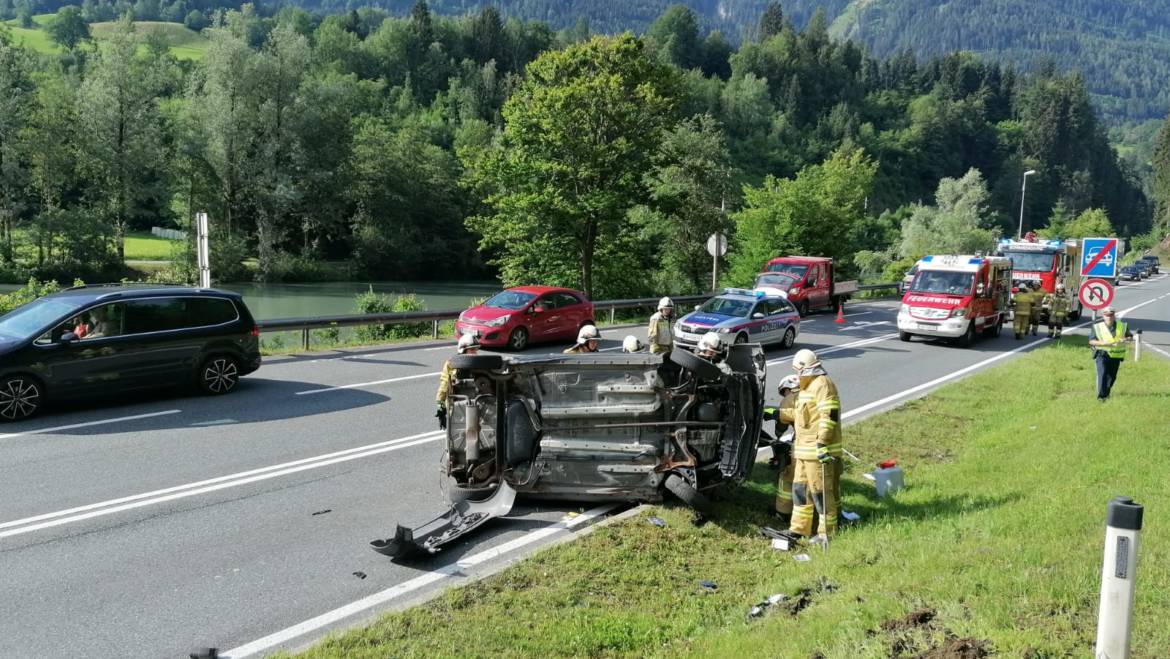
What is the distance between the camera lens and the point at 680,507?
802cm

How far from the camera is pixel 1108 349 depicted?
13727 millimetres

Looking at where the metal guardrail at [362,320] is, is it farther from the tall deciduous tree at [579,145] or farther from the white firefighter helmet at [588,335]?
the white firefighter helmet at [588,335]

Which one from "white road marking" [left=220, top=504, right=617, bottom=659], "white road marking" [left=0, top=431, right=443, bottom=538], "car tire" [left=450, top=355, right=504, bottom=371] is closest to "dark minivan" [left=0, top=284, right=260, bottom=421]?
→ "white road marking" [left=0, top=431, right=443, bottom=538]

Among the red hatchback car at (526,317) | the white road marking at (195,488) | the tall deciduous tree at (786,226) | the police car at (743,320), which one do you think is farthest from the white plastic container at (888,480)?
the tall deciduous tree at (786,226)

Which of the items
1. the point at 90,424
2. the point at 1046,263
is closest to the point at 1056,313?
the point at 1046,263

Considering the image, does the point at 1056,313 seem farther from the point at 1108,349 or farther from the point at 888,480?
the point at 888,480

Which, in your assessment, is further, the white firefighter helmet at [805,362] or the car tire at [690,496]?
the car tire at [690,496]

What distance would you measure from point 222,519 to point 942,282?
21373 mm

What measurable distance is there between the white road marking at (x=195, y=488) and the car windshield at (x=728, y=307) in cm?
1154

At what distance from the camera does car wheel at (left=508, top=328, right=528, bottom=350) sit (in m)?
20.1

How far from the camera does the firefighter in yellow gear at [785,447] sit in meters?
7.78

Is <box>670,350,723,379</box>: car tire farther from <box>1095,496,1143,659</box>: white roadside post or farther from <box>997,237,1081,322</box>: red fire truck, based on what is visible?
<box>997,237,1081,322</box>: red fire truck

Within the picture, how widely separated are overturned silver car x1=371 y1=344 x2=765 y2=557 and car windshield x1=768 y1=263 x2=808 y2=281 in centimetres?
2406

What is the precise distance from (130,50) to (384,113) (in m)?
36.5
